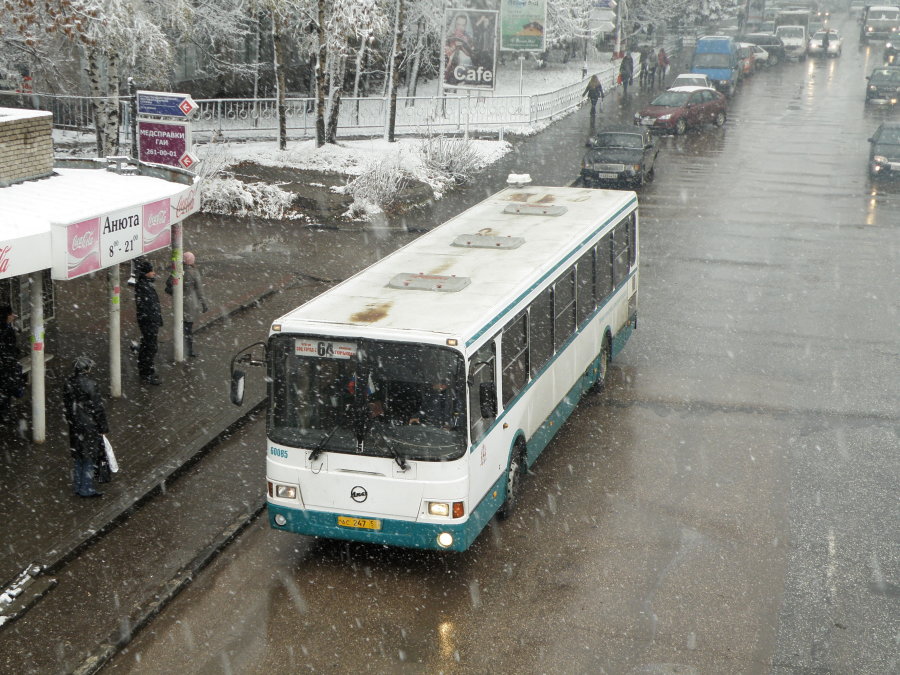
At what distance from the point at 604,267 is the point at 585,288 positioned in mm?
1042

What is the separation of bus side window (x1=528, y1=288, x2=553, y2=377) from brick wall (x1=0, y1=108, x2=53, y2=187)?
21.3 feet

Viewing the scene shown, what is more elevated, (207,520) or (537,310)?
(537,310)

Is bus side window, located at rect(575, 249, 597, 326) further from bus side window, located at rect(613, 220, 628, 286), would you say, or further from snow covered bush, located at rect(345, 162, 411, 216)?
snow covered bush, located at rect(345, 162, 411, 216)

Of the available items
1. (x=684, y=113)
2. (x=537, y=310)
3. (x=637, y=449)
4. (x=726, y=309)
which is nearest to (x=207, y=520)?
(x=537, y=310)

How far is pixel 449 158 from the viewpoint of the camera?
28.8 metres

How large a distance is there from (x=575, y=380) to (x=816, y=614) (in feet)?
14.9

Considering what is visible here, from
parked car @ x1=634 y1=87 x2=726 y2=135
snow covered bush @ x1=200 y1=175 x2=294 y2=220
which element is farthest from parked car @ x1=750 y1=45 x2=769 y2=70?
snow covered bush @ x1=200 y1=175 x2=294 y2=220

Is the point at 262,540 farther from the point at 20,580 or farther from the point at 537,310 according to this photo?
the point at 537,310

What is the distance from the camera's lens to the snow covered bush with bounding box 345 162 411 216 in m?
24.9

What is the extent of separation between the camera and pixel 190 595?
29.5 ft

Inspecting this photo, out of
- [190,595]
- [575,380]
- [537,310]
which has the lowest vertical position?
[190,595]

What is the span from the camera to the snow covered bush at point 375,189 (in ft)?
81.6

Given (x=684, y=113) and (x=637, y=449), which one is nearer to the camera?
(x=637, y=449)

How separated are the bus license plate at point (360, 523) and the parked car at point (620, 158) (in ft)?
69.9
